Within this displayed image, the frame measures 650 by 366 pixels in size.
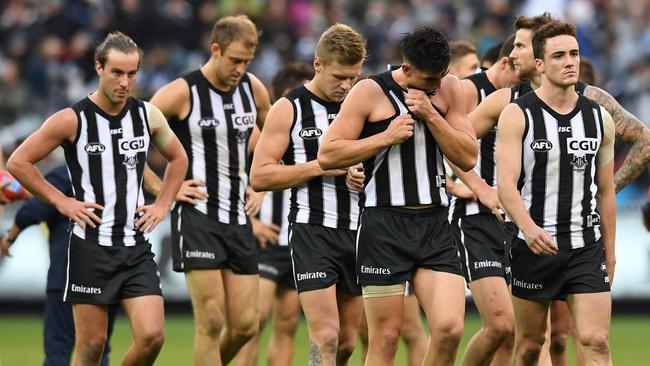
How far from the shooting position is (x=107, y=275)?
8.68 meters

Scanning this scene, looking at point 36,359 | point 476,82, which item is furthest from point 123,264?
point 36,359

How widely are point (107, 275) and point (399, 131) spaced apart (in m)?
2.33

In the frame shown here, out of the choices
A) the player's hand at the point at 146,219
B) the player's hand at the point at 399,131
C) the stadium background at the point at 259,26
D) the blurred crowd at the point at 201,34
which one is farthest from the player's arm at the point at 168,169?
the blurred crowd at the point at 201,34

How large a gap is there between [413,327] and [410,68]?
335cm

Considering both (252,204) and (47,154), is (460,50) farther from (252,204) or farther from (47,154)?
(47,154)

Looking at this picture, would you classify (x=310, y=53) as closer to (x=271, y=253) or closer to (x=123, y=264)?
(x=271, y=253)

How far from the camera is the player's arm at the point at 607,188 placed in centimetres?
843

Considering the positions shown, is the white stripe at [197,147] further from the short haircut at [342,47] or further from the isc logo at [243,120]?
the short haircut at [342,47]

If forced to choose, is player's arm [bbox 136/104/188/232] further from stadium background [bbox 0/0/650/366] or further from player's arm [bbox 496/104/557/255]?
stadium background [bbox 0/0/650/366]

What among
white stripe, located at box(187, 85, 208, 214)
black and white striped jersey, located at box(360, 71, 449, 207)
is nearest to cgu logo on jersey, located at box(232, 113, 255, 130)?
white stripe, located at box(187, 85, 208, 214)

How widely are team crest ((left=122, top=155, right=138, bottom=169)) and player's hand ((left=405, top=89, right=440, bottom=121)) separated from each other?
6.91 feet

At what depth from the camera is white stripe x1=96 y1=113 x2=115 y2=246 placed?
28.6 feet

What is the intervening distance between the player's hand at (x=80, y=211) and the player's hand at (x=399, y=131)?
Result: 217cm

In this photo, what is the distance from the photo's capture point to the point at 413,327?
10.6m
